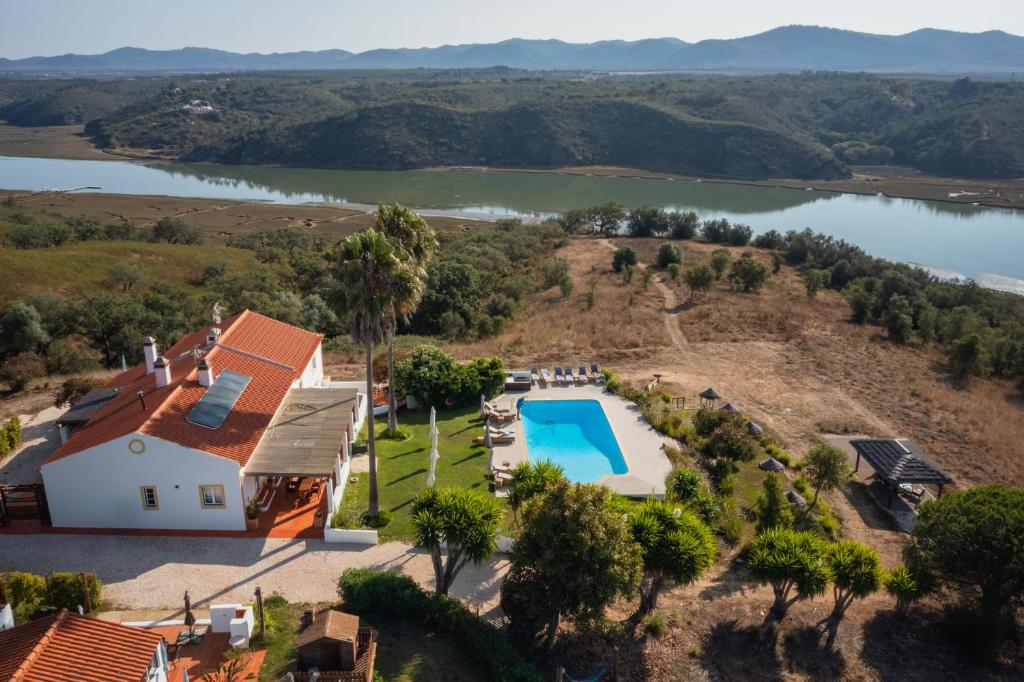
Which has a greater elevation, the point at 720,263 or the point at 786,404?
the point at 720,263

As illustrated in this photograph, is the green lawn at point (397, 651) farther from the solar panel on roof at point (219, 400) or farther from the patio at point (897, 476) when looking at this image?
the patio at point (897, 476)

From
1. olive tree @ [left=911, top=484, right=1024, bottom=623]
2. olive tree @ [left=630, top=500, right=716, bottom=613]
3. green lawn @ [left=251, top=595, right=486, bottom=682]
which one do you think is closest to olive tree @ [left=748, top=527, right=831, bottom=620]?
olive tree @ [left=630, top=500, right=716, bottom=613]

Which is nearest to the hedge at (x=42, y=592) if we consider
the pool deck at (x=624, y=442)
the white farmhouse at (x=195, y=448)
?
the white farmhouse at (x=195, y=448)

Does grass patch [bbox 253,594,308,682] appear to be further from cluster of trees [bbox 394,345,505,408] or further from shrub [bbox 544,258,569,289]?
shrub [bbox 544,258,569,289]

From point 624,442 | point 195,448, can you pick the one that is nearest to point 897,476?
point 624,442

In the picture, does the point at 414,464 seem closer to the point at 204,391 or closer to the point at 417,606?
the point at 204,391
